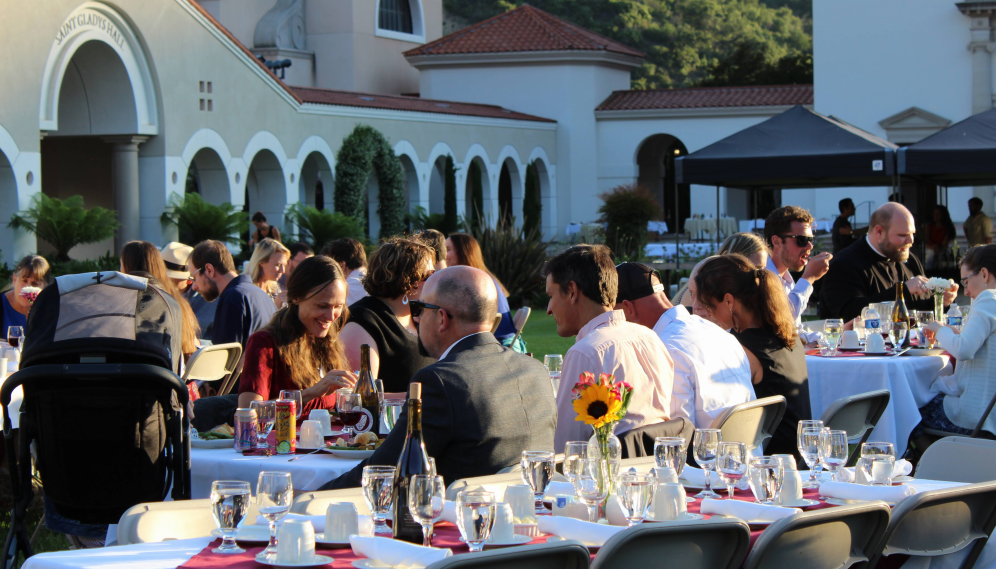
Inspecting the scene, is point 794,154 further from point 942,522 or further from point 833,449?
point 942,522

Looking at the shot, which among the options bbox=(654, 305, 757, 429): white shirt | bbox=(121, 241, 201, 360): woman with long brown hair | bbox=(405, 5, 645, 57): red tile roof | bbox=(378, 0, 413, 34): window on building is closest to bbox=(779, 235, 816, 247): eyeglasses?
bbox=(654, 305, 757, 429): white shirt

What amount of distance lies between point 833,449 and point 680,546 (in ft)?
3.63

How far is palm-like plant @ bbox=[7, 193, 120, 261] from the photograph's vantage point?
Result: 1659 centimetres

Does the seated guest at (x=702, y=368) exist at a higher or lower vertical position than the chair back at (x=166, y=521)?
higher

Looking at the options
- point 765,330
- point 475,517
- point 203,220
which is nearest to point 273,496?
point 475,517

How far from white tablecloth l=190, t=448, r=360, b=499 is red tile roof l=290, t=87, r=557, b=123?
796 inches

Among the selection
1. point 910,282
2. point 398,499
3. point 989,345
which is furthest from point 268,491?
point 910,282

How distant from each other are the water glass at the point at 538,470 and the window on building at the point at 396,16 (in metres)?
34.3

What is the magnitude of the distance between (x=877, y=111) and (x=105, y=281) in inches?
1059

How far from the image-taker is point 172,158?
1970 cm

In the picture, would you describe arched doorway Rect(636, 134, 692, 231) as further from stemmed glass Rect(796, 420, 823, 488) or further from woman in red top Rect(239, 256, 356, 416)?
stemmed glass Rect(796, 420, 823, 488)

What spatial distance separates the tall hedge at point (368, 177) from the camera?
24672 mm

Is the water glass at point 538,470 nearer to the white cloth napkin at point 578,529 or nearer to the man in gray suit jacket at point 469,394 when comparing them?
the white cloth napkin at point 578,529

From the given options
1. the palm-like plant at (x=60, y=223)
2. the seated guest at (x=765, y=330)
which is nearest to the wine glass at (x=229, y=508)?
the seated guest at (x=765, y=330)
